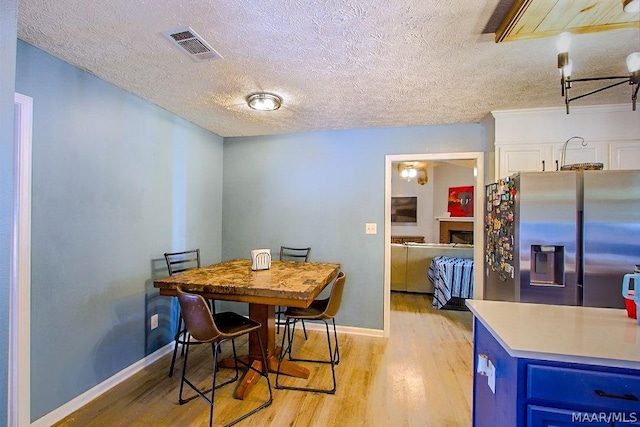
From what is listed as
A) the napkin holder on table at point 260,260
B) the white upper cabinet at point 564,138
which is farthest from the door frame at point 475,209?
the napkin holder on table at point 260,260

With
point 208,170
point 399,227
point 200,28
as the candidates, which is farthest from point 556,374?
point 399,227

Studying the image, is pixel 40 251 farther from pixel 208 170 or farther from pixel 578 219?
pixel 578 219

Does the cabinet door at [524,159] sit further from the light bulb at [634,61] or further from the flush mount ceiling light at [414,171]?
the flush mount ceiling light at [414,171]

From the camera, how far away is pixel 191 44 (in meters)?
1.69

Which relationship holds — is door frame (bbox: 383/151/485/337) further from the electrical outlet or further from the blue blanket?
the electrical outlet

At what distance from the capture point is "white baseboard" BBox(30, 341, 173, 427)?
1822 millimetres

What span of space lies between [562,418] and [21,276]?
8.57ft

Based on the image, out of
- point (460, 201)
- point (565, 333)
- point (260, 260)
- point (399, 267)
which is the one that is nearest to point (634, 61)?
point (565, 333)

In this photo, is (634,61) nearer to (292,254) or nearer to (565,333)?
(565,333)

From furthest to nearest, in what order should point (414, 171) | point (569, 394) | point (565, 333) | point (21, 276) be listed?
point (414, 171) → point (21, 276) → point (565, 333) → point (569, 394)

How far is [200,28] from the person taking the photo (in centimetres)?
155

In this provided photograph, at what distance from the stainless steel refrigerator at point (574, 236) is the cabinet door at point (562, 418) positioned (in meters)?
1.25

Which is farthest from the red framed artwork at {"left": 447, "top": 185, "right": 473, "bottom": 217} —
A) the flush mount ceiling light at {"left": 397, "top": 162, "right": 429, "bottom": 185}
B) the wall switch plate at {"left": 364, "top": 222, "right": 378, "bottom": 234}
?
the wall switch plate at {"left": 364, "top": 222, "right": 378, "bottom": 234}

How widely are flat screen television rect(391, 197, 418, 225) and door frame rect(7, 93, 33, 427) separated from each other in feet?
22.6
